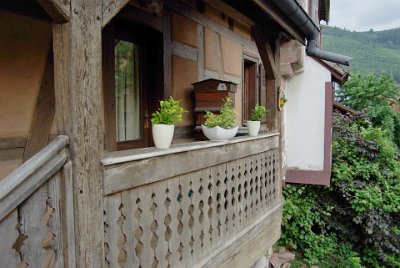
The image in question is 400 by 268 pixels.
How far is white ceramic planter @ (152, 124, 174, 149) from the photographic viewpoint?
2.27m

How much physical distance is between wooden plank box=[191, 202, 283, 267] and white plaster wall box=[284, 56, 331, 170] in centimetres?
354

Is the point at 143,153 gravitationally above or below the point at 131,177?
above

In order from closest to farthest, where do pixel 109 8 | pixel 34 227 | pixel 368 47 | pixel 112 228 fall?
1. pixel 34 227
2. pixel 109 8
3. pixel 112 228
4. pixel 368 47

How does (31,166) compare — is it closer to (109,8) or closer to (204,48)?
(109,8)

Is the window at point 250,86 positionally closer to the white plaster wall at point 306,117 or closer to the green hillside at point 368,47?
the white plaster wall at point 306,117

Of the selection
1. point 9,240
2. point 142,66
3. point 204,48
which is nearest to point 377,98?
point 204,48

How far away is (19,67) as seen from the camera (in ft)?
8.09

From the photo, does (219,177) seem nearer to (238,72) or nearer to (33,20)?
(33,20)

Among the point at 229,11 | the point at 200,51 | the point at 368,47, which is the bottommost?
the point at 200,51

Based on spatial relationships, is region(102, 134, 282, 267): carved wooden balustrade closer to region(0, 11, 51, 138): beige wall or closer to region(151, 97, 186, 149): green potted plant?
region(151, 97, 186, 149): green potted plant

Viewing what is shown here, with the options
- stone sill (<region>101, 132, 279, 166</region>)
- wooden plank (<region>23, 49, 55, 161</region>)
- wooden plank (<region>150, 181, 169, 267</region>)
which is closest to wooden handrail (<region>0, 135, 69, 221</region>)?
stone sill (<region>101, 132, 279, 166</region>)

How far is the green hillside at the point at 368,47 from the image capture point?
146 feet

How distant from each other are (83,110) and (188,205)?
45.5 inches

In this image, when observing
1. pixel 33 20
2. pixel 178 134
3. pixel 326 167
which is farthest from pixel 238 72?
pixel 33 20
